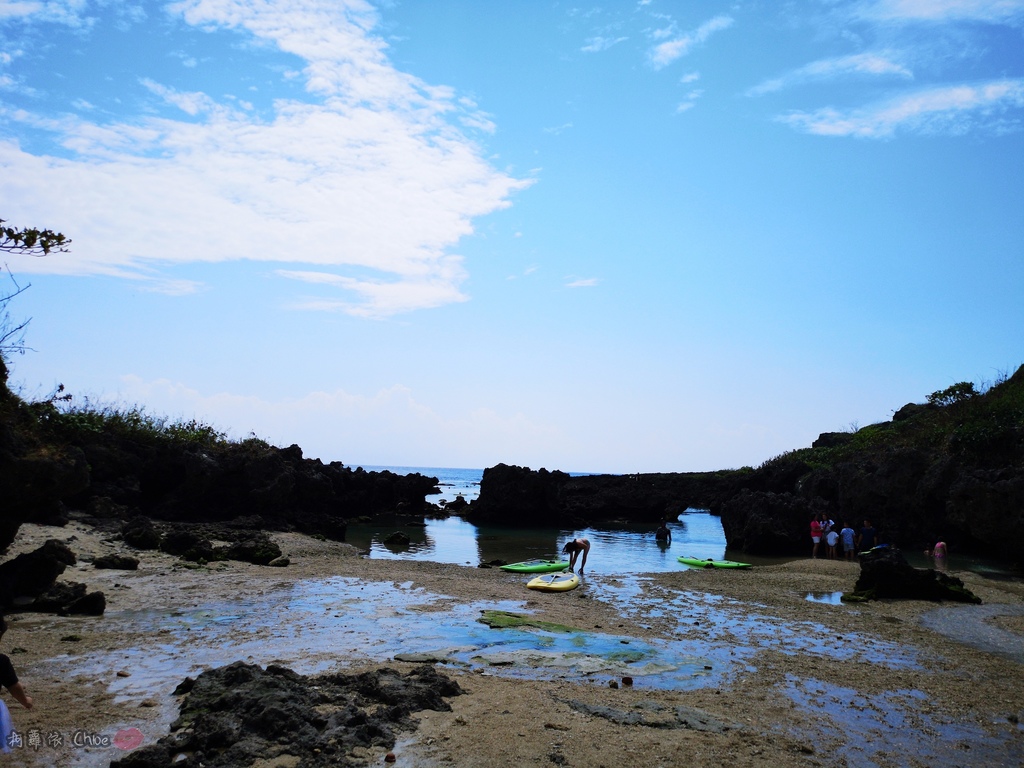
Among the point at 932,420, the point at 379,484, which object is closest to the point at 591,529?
the point at 379,484

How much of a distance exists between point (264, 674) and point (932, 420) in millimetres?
42852

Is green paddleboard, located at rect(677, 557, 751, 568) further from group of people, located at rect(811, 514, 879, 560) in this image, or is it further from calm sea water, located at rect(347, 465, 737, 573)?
group of people, located at rect(811, 514, 879, 560)

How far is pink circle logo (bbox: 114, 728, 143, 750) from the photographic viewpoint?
23.2ft

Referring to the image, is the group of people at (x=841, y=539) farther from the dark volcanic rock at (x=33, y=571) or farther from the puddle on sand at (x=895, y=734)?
the dark volcanic rock at (x=33, y=571)

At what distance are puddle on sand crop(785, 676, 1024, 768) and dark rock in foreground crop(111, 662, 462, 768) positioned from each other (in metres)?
4.34

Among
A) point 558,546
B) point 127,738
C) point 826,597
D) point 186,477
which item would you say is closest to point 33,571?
point 127,738

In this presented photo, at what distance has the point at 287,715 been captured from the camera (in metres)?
7.40

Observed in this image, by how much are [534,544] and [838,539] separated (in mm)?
14155

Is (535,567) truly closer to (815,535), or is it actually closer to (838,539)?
(815,535)

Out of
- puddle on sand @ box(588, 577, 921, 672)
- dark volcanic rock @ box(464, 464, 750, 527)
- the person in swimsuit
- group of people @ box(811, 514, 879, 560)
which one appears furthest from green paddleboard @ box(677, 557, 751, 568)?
dark volcanic rock @ box(464, 464, 750, 527)

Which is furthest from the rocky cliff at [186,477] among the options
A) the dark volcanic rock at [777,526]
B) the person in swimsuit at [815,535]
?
the person in swimsuit at [815,535]

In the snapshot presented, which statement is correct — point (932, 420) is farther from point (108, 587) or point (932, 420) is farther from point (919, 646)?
point (108, 587)

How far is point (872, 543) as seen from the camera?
102 feet

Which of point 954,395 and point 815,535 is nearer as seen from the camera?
point 815,535
